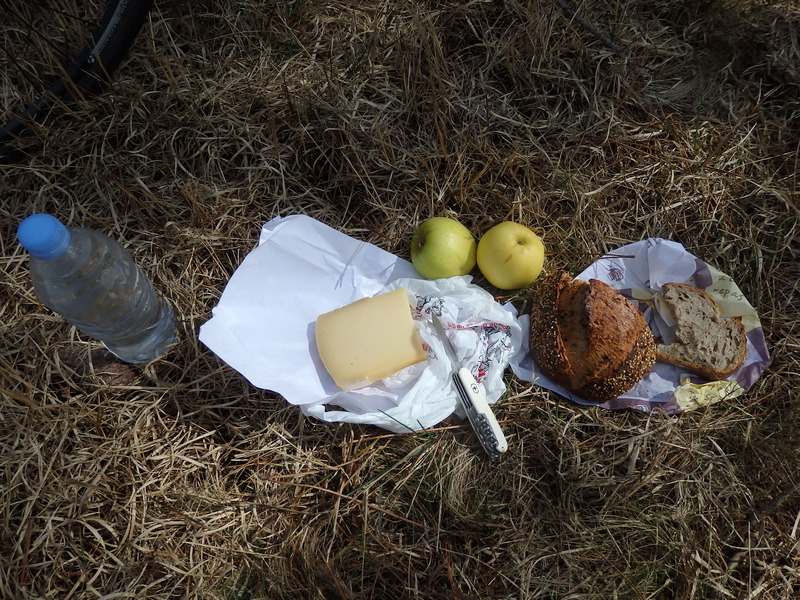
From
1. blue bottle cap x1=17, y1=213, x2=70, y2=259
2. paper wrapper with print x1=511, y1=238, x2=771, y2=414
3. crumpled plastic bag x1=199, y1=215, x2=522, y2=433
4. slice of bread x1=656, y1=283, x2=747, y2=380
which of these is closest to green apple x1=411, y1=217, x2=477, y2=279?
crumpled plastic bag x1=199, y1=215, x2=522, y2=433

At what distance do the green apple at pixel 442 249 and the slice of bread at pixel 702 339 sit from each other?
0.90 m

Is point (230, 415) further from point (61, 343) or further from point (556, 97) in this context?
point (556, 97)

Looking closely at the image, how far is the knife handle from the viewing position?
2.02 metres

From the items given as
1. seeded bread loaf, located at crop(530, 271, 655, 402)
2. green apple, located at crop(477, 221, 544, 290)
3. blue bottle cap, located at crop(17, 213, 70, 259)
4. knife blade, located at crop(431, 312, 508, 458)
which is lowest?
knife blade, located at crop(431, 312, 508, 458)

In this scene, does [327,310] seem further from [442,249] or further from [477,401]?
[477,401]

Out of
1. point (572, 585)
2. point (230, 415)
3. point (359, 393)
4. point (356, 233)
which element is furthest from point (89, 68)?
point (572, 585)

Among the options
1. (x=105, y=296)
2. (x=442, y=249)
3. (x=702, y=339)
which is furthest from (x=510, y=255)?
(x=105, y=296)

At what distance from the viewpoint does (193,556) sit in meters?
1.91

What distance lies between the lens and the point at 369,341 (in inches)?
82.4

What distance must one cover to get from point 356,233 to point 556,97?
47.6 inches

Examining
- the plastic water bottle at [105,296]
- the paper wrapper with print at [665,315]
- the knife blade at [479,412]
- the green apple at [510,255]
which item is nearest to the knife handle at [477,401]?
the knife blade at [479,412]

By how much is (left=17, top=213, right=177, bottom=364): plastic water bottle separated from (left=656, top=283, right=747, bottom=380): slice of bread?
2.11m

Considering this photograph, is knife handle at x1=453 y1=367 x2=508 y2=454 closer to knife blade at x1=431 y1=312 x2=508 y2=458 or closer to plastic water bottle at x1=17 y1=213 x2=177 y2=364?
knife blade at x1=431 y1=312 x2=508 y2=458

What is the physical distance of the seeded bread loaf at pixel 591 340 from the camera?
1.99 m
